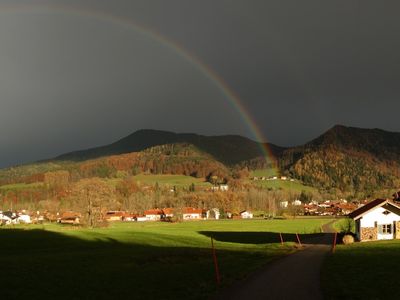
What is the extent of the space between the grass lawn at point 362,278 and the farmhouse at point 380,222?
28.5 metres

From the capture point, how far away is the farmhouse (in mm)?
63094

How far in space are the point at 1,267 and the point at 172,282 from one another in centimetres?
1327

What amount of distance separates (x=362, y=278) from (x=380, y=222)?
41832 millimetres

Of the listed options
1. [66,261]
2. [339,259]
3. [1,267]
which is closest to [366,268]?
[339,259]

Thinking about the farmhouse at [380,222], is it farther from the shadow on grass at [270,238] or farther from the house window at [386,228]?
the shadow on grass at [270,238]

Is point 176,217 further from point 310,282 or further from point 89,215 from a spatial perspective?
point 310,282

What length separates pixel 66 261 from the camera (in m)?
35.4

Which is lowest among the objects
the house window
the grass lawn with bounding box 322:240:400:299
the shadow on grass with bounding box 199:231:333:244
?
the shadow on grass with bounding box 199:231:333:244

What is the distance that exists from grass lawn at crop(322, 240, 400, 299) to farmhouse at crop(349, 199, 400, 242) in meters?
28.5

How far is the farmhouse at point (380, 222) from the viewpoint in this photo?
63094 millimetres

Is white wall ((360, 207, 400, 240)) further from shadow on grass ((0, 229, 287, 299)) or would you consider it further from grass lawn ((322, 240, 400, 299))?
shadow on grass ((0, 229, 287, 299))

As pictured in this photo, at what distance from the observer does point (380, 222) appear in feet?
208

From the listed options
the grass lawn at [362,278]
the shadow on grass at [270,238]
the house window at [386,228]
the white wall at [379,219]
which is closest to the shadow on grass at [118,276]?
the grass lawn at [362,278]

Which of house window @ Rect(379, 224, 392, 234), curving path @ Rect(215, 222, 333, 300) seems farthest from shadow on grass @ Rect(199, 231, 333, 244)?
curving path @ Rect(215, 222, 333, 300)
